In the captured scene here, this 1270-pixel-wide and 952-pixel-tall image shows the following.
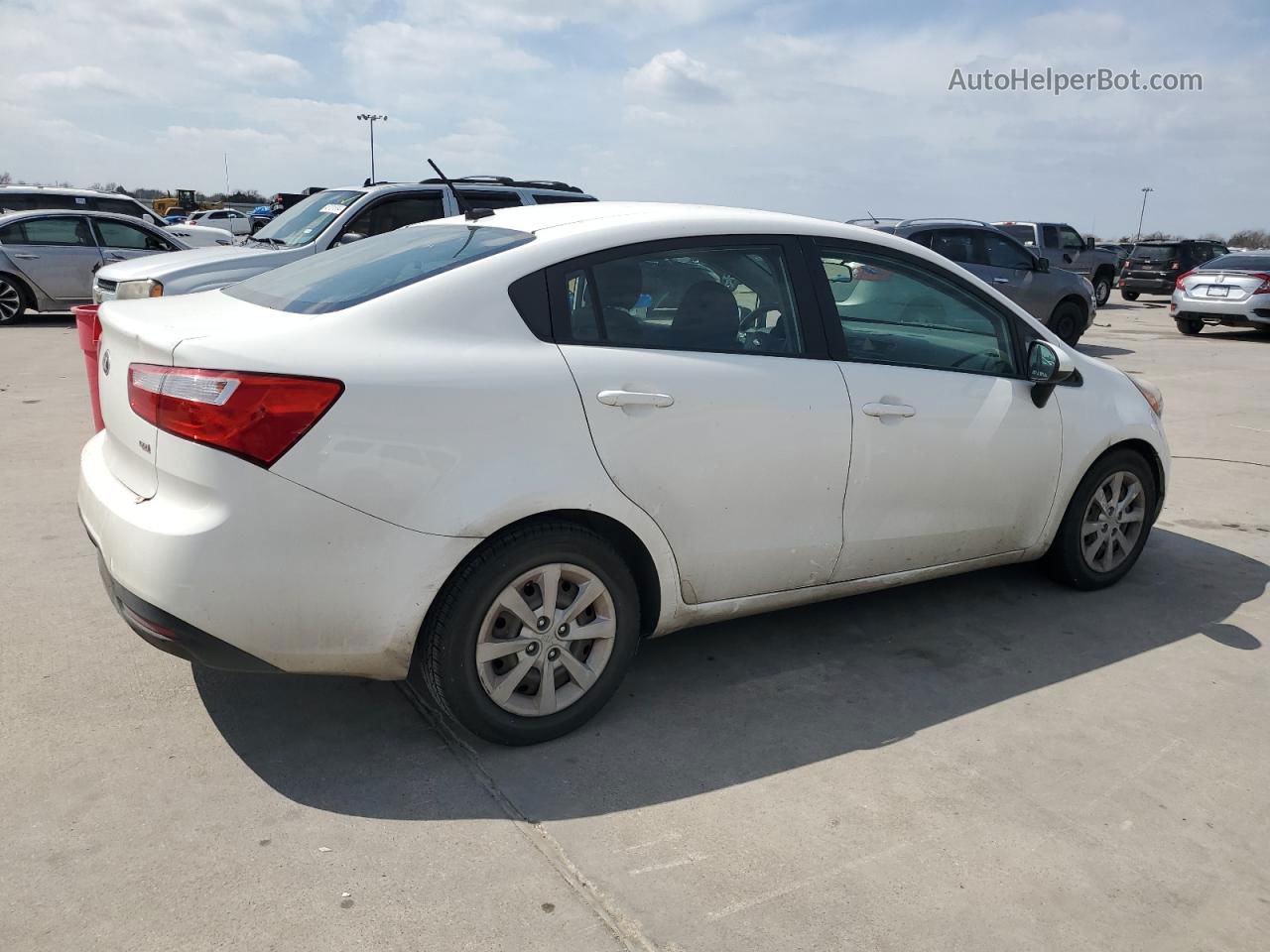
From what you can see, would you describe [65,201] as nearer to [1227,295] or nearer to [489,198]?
[489,198]

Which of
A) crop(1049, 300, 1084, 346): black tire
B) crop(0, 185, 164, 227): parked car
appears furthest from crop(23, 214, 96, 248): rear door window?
crop(1049, 300, 1084, 346): black tire

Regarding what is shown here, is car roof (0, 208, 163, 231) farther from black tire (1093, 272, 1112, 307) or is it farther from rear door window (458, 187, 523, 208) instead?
black tire (1093, 272, 1112, 307)

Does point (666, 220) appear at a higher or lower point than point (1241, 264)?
higher

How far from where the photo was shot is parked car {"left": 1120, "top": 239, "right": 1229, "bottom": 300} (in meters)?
25.1

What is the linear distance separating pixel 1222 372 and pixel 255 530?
41.6 feet

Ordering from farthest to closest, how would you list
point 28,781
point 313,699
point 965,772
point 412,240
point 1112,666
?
point 1112,666, point 412,240, point 313,699, point 965,772, point 28,781

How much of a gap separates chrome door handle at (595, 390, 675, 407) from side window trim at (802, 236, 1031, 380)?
781mm

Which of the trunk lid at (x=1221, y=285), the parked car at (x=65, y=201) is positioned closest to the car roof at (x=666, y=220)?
the parked car at (x=65, y=201)

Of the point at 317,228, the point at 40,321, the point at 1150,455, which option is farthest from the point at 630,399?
the point at 40,321

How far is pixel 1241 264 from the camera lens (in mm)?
16969

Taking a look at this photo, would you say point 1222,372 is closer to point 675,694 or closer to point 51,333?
point 675,694

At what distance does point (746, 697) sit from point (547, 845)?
1.11 m

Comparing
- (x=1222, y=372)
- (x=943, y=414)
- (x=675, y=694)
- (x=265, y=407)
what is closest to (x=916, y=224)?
(x=1222, y=372)

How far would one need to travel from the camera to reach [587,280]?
328 cm
